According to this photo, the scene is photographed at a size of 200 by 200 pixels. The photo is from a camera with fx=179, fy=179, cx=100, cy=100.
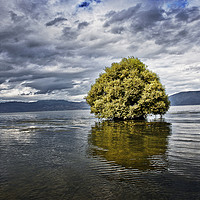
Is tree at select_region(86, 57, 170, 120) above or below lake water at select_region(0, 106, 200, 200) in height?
above

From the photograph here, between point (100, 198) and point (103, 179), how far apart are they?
149cm

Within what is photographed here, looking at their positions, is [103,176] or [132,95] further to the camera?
[132,95]

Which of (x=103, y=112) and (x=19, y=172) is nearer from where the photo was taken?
(x=19, y=172)

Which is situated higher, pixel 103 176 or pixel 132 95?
pixel 132 95

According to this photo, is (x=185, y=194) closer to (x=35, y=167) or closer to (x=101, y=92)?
(x=35, y=167)

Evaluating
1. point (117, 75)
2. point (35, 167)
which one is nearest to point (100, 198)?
point (35, 167)

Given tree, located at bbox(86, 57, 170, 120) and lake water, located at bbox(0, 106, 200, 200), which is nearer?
lake water, located at bbox(0, 106, 200, 200)

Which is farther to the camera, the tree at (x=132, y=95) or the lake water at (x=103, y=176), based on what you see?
the tree at (x=132, y=95)

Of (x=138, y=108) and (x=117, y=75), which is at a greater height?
(x=117, y=75)

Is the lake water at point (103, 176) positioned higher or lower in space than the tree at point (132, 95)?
lower

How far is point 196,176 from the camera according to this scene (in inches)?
269

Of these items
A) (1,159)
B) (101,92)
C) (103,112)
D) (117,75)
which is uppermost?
(117,75)

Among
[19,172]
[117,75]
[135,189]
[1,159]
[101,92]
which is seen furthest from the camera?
[101,92]

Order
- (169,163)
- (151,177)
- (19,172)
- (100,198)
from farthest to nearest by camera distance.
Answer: (169,163) < (19,172) < (151,177) < (100,198)
